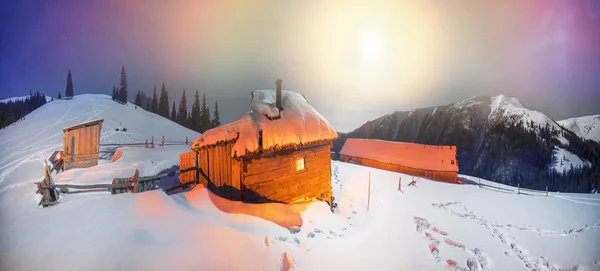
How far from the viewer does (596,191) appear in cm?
421

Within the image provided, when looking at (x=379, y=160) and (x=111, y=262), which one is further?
(x=379, y=160)

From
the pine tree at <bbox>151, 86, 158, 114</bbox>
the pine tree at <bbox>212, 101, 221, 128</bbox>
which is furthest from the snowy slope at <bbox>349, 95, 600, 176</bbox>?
the pine tree at <bbox>151, 86, 158, 114</bbox>

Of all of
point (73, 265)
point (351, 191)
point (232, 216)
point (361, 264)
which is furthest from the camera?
point (351, 191)

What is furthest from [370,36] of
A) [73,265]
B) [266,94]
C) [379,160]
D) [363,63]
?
[379,160]

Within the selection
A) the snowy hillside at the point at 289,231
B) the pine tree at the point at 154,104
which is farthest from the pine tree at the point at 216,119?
the snowy hillside at the point at 289,231

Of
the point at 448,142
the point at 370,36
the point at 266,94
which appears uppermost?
the point at 370,36

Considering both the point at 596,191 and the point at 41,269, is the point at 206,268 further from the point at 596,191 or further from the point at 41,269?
the point at 596,191

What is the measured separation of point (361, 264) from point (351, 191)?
12.1 feet

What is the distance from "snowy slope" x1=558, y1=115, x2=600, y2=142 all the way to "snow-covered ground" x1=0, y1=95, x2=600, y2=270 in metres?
1.30

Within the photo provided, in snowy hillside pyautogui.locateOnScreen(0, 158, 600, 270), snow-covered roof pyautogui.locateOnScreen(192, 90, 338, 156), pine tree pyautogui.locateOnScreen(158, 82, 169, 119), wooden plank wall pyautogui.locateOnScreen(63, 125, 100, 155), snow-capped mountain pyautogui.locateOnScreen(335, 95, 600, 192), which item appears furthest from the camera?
snow-capped mountain pyautogui.locateOnScreen(335, 95, 600, 192)

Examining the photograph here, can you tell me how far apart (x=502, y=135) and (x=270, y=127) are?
23.2ft

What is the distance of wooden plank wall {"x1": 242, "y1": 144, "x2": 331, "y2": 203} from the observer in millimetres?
4988

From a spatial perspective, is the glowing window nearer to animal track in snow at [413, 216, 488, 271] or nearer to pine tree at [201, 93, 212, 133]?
pine tree at [201, 93, 212, 133]

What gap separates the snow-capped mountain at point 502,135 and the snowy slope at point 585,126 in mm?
92
